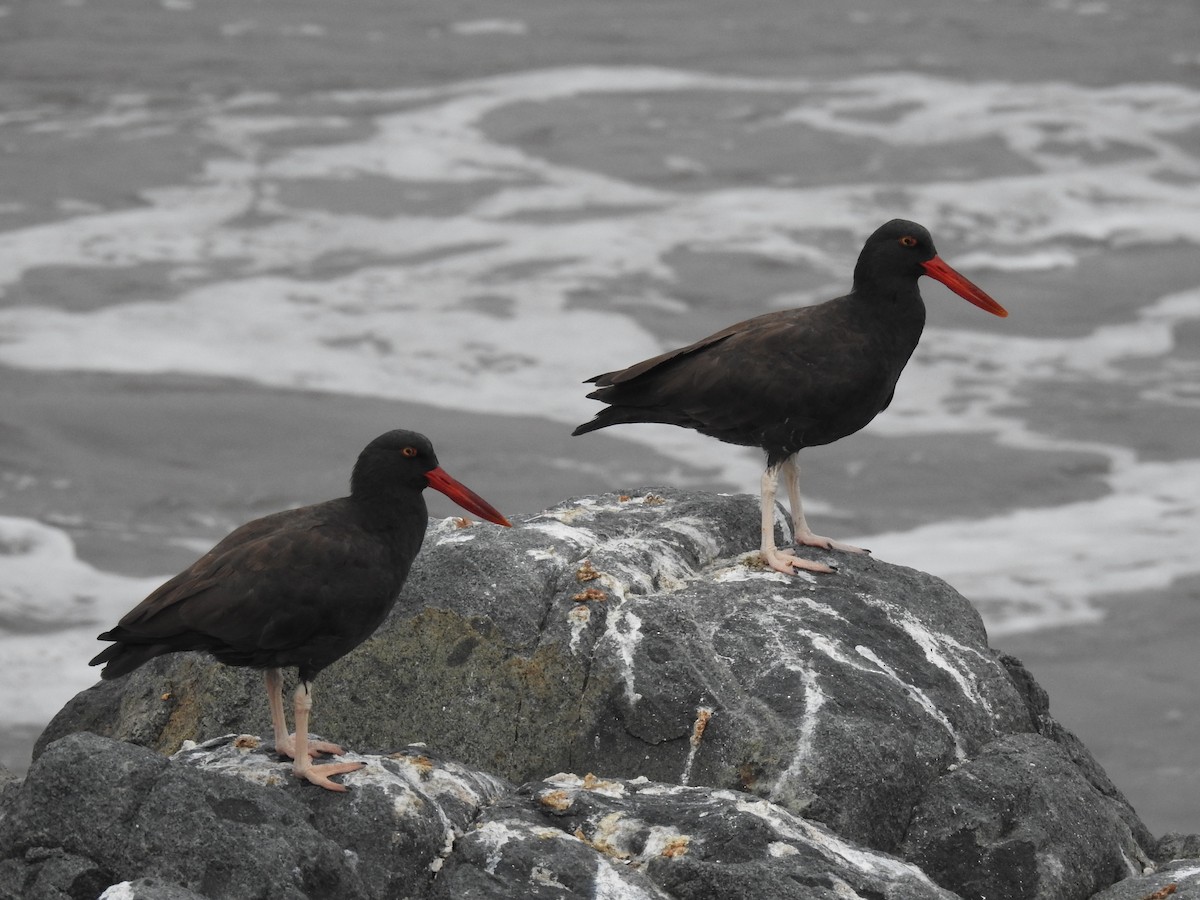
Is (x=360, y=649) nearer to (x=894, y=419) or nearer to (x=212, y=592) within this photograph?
(x=212, y=592)

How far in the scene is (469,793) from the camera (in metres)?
5.89

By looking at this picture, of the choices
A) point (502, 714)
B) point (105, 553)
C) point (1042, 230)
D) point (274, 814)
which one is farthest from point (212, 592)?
point (1042, 230)

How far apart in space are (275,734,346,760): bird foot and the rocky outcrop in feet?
0.42

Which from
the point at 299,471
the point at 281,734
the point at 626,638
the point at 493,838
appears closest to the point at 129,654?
the point at 281,734

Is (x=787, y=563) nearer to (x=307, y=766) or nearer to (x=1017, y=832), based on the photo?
(x=1017, y=832)

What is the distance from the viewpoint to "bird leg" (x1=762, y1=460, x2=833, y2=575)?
7.37 m

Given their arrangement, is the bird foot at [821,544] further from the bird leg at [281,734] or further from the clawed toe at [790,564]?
the bird leg at [281,734]

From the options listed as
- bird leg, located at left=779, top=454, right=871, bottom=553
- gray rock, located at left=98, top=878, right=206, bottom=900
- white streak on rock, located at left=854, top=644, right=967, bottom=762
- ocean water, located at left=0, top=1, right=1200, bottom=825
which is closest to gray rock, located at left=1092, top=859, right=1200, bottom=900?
white streak on rock, located at left=854, top=644, right=967, bottom=762

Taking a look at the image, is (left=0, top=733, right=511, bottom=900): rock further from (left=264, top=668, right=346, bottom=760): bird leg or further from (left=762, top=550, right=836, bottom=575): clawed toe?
(left=762, top=550, right=836, bottom=575): clawed toe

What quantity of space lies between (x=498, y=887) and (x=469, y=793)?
27.5 inches

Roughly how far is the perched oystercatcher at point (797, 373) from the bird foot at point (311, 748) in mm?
2288

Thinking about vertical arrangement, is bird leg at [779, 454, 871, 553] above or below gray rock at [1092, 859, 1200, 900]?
above

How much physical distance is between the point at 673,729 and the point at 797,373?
6.76 ft

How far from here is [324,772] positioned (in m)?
5.73
